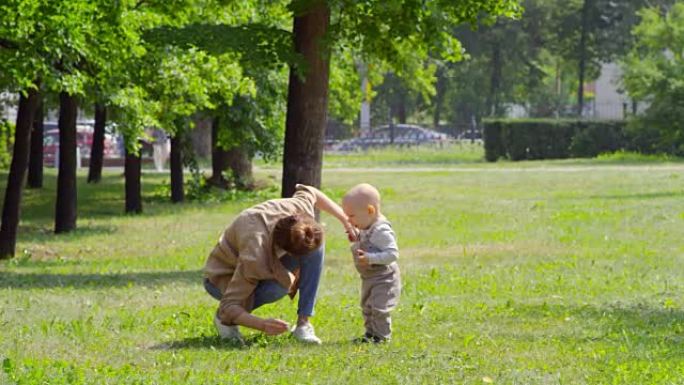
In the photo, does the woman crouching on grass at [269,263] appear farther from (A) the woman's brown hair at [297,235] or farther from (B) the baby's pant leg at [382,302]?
(B) the baby's pant leg at [382,302]

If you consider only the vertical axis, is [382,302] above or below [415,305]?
above

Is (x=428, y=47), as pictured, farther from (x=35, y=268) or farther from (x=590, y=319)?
(x=590, y=319)

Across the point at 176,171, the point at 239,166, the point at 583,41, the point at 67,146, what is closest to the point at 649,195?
the point at 176,171

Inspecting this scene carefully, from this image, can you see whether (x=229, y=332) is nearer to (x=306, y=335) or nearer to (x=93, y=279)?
(x=306, y=335)

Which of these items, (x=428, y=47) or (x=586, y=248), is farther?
(x=586, y=248)

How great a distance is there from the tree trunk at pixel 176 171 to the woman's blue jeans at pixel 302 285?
76.5ft

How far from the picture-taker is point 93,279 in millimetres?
16281

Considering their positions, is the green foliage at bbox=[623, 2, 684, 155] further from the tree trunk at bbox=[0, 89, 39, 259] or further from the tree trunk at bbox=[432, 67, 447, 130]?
the tree trunk at bbox=[0, 89, 39, 259]

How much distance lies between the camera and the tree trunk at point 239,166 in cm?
3766

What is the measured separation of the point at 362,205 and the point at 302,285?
0.65 m

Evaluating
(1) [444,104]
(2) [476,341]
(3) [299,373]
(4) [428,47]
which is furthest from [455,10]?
(1) [444,104]

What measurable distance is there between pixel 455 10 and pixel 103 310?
627 cm

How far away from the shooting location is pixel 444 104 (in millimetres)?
88562

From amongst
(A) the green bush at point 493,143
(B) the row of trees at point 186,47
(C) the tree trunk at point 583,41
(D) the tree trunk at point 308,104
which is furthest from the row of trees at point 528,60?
(D) the tree trunk at point 308,104
